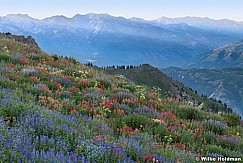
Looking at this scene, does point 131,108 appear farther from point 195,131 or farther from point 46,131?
point 46,131

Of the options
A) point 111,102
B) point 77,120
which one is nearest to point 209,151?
point 77,120

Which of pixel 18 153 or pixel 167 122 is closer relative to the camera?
pixel 18 153

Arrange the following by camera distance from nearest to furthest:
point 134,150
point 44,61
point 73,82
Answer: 1. point 134,150
2. point 73,82
3. point 44,61

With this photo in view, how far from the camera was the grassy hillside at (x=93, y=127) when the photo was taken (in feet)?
16.1

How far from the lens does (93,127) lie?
6773mm

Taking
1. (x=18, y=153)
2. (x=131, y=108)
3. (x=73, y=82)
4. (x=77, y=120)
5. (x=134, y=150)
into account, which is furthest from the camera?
(x=73, y=82)

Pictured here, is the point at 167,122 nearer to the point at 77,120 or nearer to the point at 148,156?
the point at 77,120

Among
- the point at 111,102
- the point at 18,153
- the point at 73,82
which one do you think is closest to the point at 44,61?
the point at 73,82

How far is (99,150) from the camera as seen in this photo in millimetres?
5016

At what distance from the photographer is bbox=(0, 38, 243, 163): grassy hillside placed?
4.92 m

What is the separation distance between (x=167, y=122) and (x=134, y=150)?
3490 millimetres

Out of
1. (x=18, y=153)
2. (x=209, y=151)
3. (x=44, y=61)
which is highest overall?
(x=44, y=61)

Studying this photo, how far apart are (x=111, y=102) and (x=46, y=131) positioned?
14.8 ft

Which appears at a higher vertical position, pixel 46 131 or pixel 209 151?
pixel 46 131
